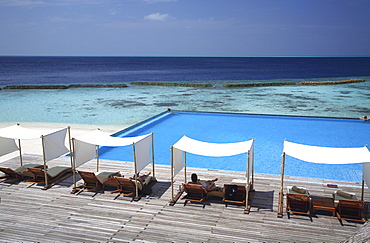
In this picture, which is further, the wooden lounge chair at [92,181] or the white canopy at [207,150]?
the wooden lounge chair at [92,181]

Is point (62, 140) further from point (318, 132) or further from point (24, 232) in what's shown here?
point (318, 132)

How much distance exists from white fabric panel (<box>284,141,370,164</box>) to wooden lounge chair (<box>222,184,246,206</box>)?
1541 millimetres

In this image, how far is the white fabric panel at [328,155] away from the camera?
7304mm

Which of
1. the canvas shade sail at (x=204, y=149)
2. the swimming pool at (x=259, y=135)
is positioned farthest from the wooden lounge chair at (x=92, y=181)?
the swimming pool at (x=259, y=135)

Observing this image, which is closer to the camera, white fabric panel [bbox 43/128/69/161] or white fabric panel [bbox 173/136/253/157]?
white fabric panel [bbox 173/136/253/157]

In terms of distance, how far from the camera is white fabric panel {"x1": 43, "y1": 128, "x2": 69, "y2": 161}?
31.4 ft

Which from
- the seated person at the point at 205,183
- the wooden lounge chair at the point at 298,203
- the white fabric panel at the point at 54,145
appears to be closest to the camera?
the wooden lounge chair at the point at 298,203

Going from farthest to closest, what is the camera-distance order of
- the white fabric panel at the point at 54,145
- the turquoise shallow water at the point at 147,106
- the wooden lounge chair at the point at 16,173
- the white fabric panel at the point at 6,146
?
the turquoise shallow water at the point at 147,106, the white fabric panel at the point at 6,146, the wooden lounge chair at the point at 16,173, the white fabric panel at the point at 54,145

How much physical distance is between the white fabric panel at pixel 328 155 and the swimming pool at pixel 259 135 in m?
4.43

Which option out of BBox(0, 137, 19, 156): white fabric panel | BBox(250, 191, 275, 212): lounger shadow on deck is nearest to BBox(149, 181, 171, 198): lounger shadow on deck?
BBox(250, 191, 275, 212): lounger shadow on deck

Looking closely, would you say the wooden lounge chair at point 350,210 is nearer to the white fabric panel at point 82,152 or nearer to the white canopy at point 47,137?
the white fabric panel at point 82,152

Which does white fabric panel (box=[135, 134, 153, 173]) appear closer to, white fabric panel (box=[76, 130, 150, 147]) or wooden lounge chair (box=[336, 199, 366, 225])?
white fabric panel (box=[76, 130, 150, 147])

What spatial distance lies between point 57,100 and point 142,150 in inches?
1050

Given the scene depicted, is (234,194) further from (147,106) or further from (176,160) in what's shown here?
(147,106)
